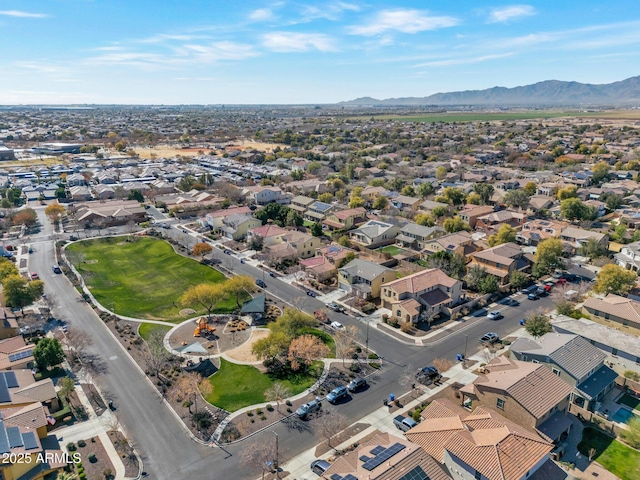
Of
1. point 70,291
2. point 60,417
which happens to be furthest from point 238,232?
point 60,417

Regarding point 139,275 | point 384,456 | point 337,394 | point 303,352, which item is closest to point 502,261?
point 303,352

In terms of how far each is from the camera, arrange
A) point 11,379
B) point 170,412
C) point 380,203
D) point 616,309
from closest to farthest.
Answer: point 170,412 → point 11,379 → point 616,309 → point 380,203

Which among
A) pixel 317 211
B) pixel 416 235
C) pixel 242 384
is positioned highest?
pixel 317 211

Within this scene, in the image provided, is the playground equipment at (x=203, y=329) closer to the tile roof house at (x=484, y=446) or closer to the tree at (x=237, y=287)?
the tree at (x=237, y=287)

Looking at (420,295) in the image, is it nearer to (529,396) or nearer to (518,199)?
(529,396)

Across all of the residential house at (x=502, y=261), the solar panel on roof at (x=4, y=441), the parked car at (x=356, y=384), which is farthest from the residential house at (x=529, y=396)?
the solar panel on roof at (x=4, y=441)

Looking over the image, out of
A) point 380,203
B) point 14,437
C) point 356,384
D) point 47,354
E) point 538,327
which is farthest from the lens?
point 380,203
